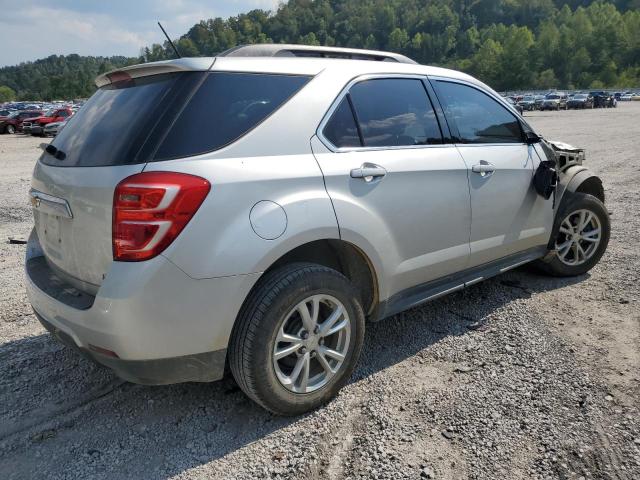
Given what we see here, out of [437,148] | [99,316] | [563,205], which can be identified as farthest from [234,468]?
[563,205]

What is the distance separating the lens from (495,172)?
12.2ft

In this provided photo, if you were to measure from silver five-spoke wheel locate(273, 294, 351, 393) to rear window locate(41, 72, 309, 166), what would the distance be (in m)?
0.96

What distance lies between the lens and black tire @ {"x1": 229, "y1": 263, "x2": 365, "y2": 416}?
253cm

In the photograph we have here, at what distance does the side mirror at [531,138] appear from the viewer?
165 inches

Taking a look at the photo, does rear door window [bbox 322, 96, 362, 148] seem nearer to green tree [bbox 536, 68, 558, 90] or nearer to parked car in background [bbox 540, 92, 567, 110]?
parked car in background [bbox 540, 92, 567, 110]

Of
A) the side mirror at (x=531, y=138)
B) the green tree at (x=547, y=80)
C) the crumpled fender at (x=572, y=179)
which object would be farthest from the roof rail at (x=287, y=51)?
the green tree at (x=547, y=80)

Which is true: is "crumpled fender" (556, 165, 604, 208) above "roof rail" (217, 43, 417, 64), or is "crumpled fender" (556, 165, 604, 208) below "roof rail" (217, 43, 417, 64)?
below

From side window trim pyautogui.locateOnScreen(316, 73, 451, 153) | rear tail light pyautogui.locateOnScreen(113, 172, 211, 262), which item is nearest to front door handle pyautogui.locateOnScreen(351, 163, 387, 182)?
side window trim pyautogui.locateOnScreen(316, 73, 451, 153)

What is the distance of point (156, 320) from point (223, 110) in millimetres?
1045

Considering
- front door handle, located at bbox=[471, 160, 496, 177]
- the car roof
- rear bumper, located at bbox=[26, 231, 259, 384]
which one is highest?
the car roof

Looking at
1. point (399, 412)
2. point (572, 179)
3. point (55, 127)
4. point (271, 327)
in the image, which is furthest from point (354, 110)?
point (55, 127)

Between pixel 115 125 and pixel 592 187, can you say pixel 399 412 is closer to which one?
pixel 115 125

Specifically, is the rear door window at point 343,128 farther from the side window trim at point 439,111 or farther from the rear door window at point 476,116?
the rear door window at point 476,116

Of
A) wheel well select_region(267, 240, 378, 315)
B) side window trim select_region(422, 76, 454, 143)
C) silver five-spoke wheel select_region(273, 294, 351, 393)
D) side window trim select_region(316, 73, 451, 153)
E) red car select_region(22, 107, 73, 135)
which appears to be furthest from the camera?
red car select_region(22, 107, 73, 135)
